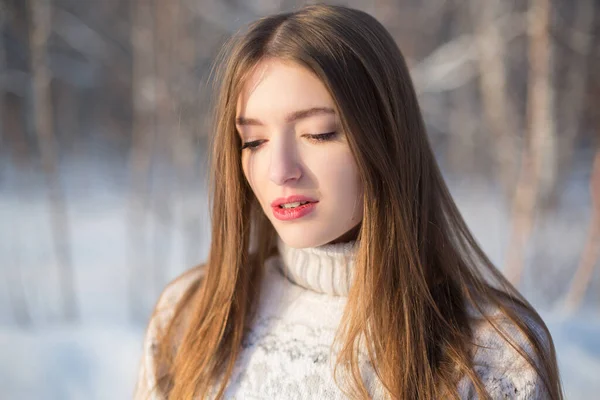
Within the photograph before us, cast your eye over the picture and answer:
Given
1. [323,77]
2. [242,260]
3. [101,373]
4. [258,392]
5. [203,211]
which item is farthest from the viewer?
[203,211]

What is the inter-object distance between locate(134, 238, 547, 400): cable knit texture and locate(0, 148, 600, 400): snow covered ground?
184 cm

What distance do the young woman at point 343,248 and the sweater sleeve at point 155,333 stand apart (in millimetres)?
25

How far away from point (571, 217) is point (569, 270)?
1.00 feet

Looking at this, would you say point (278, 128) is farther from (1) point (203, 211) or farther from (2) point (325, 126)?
(1) point (203, 211)

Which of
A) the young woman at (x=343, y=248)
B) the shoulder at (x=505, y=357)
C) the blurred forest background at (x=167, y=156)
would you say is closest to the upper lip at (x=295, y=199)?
the young woman at (x=343, y=248)

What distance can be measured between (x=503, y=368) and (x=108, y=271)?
10.1ft

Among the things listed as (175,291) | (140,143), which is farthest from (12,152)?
(175,291)

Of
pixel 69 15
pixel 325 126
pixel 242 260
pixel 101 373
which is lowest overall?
pixel 101 373

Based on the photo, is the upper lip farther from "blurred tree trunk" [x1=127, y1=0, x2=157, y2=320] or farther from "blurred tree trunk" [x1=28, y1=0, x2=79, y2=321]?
"blurred tree trunk" [x1=28, y1=0, x2=79, y2=321]

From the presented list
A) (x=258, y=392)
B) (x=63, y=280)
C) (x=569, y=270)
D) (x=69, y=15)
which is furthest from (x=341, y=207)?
(x=69, y=15)

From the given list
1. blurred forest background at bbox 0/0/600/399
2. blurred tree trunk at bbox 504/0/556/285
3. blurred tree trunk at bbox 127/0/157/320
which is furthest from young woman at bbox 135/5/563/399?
blurred tree trunk at bbox 127/0/157/320

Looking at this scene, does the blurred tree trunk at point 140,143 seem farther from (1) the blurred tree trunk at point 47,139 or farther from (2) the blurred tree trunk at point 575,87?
(2) the blurred tree trunk at point 575,87

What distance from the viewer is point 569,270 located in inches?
116

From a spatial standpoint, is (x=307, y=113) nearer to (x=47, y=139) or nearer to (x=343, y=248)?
(x=343, y=248)
